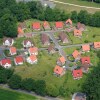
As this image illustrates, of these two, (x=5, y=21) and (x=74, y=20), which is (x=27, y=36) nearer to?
(x=5, y=21)

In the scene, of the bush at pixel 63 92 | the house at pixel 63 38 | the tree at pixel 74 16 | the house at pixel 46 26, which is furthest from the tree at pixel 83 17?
the bush at pixel 63 92

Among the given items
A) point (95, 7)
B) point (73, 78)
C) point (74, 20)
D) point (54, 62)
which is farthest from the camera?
point (95, 7)

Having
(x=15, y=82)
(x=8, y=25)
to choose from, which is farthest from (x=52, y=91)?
(x=8, y=25)

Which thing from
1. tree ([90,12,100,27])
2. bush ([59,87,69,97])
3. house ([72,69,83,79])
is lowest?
bush ([59,87,69,97])

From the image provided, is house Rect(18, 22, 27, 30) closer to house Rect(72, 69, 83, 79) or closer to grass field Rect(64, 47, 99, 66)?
grass field Rect(64, 47, 99, 66)

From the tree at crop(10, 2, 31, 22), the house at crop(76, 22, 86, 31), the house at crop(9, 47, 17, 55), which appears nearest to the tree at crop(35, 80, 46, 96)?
the house at crop(9, 47, 17, 55)

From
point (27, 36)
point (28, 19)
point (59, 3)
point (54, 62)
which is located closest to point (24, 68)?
point (54, 62)

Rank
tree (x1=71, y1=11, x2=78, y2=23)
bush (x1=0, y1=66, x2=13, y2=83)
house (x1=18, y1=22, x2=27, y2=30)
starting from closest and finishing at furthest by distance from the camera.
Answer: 1. bush (x1=0, y1=66, x2=13, y2=83)
2. house (x1=18, y1=22, x2=27, y2=30)
3. tree (x1=71, y1=11, x2=78, y2=23)

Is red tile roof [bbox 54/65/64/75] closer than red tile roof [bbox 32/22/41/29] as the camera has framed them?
Yes

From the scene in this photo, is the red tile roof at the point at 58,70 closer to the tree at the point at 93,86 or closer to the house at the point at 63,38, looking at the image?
the tree at the point at 93,86

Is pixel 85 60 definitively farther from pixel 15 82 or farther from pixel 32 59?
pixel 15 82
